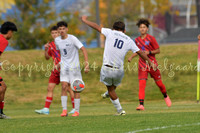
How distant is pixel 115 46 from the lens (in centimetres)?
1121

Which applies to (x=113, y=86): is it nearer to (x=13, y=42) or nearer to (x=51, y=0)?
(x=13, y=42)

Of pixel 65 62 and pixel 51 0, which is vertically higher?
pixel 51 0

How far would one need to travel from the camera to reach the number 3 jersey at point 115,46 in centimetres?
1120

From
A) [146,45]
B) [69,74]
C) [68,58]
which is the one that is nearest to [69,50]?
[68,58]

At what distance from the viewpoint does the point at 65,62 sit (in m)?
12.2

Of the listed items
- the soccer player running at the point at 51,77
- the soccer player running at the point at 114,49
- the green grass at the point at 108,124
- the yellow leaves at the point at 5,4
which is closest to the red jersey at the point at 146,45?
the soccer player running at the point at 51,77

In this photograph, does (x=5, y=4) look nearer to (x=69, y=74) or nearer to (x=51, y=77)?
(x=51, y=77)

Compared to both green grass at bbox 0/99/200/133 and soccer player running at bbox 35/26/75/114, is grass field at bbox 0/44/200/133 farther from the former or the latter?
green grass at bbox 0/99/200/133

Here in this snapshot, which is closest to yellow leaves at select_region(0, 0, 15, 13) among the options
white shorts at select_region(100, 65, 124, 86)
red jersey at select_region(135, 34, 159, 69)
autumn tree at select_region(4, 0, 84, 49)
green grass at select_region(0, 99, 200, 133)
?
autumn tree at select_region(4, 0, 84, 49)

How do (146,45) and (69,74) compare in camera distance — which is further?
(146,45)

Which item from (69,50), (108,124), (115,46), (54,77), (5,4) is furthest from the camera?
(5,4)

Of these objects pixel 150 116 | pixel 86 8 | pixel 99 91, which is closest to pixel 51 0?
pixel 99 91

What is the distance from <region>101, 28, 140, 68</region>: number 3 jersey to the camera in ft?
36.7

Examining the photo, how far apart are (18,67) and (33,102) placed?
3.68m
